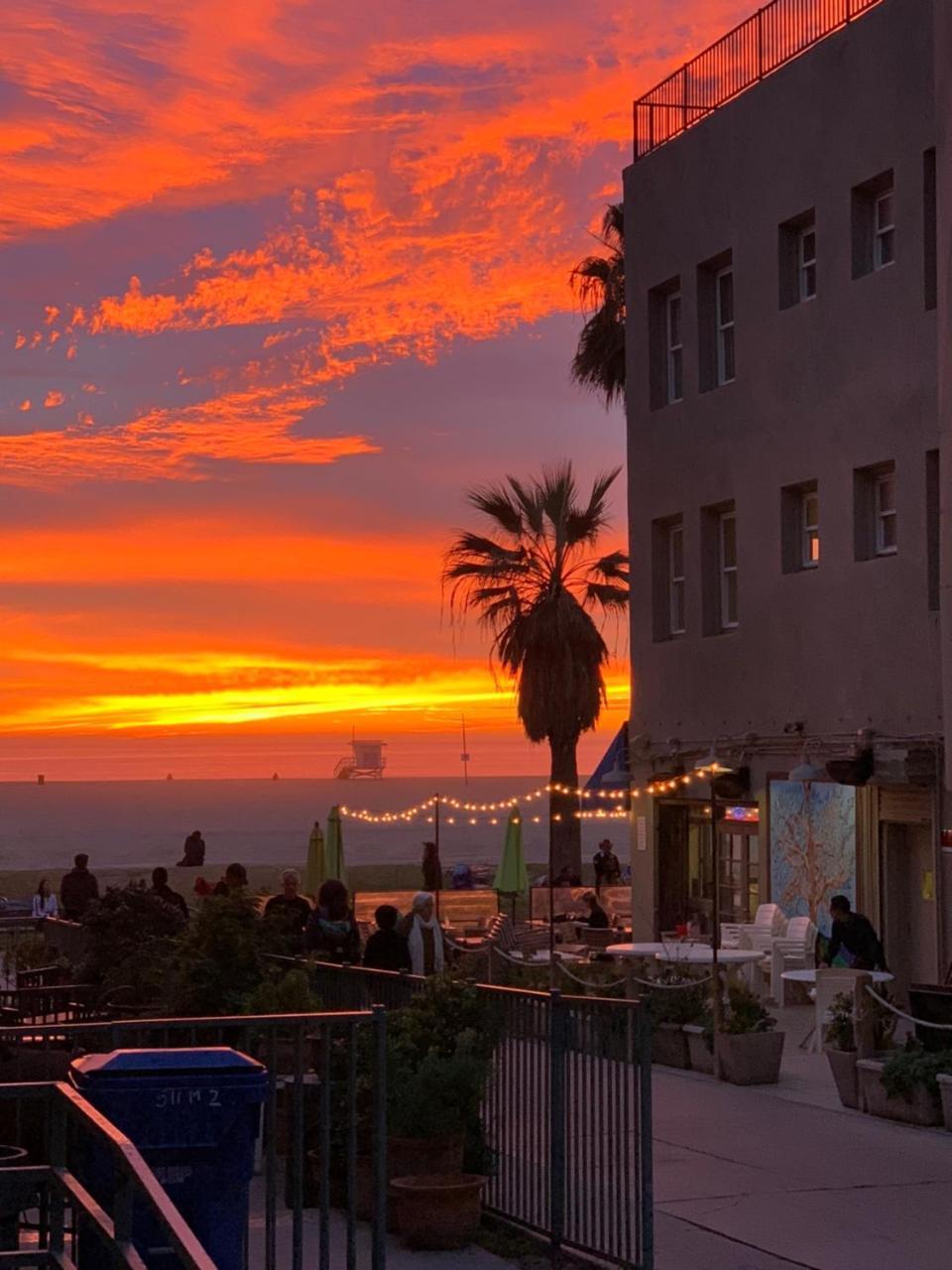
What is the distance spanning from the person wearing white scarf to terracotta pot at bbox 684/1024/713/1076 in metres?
2.63

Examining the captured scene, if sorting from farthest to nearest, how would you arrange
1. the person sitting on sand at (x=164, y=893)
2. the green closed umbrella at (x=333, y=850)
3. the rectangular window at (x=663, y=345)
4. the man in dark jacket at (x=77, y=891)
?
the green closed umbrella at (x=333, y=850)
the rectangular window at (x=663, y=345)
the man in dark jacket at (x=77, y=891)
the person sitting on sand at (x=164, y=893)

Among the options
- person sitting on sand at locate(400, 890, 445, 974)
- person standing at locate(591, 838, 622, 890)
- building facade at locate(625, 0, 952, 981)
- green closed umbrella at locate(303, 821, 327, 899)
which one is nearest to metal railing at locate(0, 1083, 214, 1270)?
person sitting on sand at locate(400, 890, 445, 974)

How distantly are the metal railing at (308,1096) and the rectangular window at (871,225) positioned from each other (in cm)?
1589

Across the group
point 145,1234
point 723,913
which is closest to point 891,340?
point 723,913

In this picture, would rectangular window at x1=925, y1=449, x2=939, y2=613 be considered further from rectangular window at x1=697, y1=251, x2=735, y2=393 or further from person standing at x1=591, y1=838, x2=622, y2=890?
person standing at x1=591, y1=838, x2=622, y2=890

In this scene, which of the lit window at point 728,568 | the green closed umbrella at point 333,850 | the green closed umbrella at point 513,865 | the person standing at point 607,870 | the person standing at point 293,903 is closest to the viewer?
the person standing at point 293,903

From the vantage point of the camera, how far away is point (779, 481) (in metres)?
28.4

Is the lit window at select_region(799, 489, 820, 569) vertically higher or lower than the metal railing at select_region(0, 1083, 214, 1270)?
higher

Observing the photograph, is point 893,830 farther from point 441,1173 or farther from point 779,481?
point 441,1173

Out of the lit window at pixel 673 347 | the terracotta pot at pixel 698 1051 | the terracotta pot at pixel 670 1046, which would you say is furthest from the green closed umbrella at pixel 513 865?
the terracotta pot at pixel 698 1051

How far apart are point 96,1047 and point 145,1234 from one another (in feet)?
17.9

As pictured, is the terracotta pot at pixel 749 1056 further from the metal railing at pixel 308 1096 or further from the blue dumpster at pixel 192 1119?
the blue dumpster at pixel 192 1119

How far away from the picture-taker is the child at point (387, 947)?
19223 mm

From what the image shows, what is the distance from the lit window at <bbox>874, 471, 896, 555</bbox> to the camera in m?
26.1
